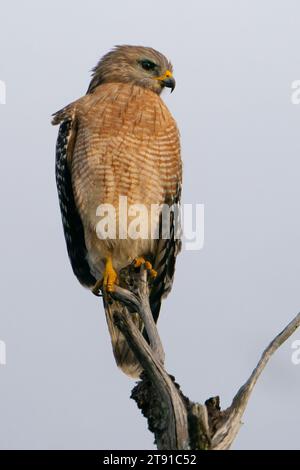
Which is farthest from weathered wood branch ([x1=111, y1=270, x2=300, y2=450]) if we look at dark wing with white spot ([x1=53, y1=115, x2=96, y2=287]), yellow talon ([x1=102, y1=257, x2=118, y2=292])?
dark wing with white spot ([x1=53, y1=115, x2=96, y2=287])

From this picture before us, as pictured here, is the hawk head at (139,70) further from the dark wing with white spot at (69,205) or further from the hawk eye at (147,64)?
the dark wing with white spot at (69,205)

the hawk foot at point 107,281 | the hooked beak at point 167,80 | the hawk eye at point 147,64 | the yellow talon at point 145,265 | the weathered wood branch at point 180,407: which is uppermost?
the hawk eye at point 147,64

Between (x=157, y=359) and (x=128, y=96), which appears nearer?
(x=157, y=359)

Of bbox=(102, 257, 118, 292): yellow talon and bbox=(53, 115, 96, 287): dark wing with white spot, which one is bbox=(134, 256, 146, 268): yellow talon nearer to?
bbox=(102, 257, 118, 292): yellow talon

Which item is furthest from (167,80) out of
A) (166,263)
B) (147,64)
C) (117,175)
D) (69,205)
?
(166,263)

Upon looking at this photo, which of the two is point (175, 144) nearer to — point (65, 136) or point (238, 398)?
point (65, 136)

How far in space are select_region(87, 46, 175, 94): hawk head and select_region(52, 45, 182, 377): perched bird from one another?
1.3 inches

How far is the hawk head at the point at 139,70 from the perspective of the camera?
10664 mm

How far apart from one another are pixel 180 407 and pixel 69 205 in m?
3.18

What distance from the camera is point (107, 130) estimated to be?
392 inches

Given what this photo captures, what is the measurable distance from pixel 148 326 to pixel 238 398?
1051 millimetres

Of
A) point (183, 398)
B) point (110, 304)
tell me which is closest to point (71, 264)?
point (110, 304)

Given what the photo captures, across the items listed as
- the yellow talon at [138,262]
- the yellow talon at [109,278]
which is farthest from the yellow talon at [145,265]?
the yellow talon at [109,278]
